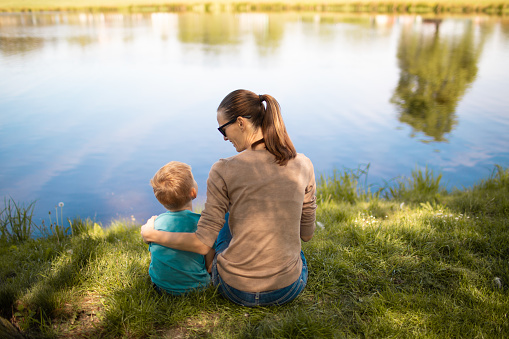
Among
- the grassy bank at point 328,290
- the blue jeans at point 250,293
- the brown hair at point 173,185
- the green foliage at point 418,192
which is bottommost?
the green foliage at point 418,192

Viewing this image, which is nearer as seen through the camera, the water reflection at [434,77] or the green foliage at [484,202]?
the green foliage at [484,202]

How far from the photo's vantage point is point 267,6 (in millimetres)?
40750

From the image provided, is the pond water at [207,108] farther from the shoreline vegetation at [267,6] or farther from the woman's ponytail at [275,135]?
the shoreline vegetation at [267,6]

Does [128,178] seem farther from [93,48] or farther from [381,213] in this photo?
[93,48]

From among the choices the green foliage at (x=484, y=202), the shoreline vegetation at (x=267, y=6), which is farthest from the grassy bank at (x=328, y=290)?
the shoreline vegetation at (x=267, y=6)

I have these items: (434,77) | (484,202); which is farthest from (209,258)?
(434,77)

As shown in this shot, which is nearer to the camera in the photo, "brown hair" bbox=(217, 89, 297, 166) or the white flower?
"brown hair" bbox=(217, 89, 297, 166)

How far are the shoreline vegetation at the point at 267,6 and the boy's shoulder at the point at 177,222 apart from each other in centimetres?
3690

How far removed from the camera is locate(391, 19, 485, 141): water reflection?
A: 361 inches

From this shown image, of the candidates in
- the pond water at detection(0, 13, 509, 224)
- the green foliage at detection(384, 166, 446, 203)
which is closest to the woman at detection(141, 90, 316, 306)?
the green foliage at detection(384, 166, 446, 203)

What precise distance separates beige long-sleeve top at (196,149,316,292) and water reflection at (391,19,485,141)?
718 centimetres

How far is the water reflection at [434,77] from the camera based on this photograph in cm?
918

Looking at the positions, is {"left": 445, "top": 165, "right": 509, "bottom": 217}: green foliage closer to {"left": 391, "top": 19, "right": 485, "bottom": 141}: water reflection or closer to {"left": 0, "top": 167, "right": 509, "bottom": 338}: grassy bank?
{"left": 0, "top": 167, "right": 509, "bottom": 338}: grassy bank

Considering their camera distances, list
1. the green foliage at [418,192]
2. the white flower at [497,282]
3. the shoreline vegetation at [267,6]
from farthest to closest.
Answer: the shoreline vegetation at [267,6], the green foliage at [418,192], the white flower at [497,282]
